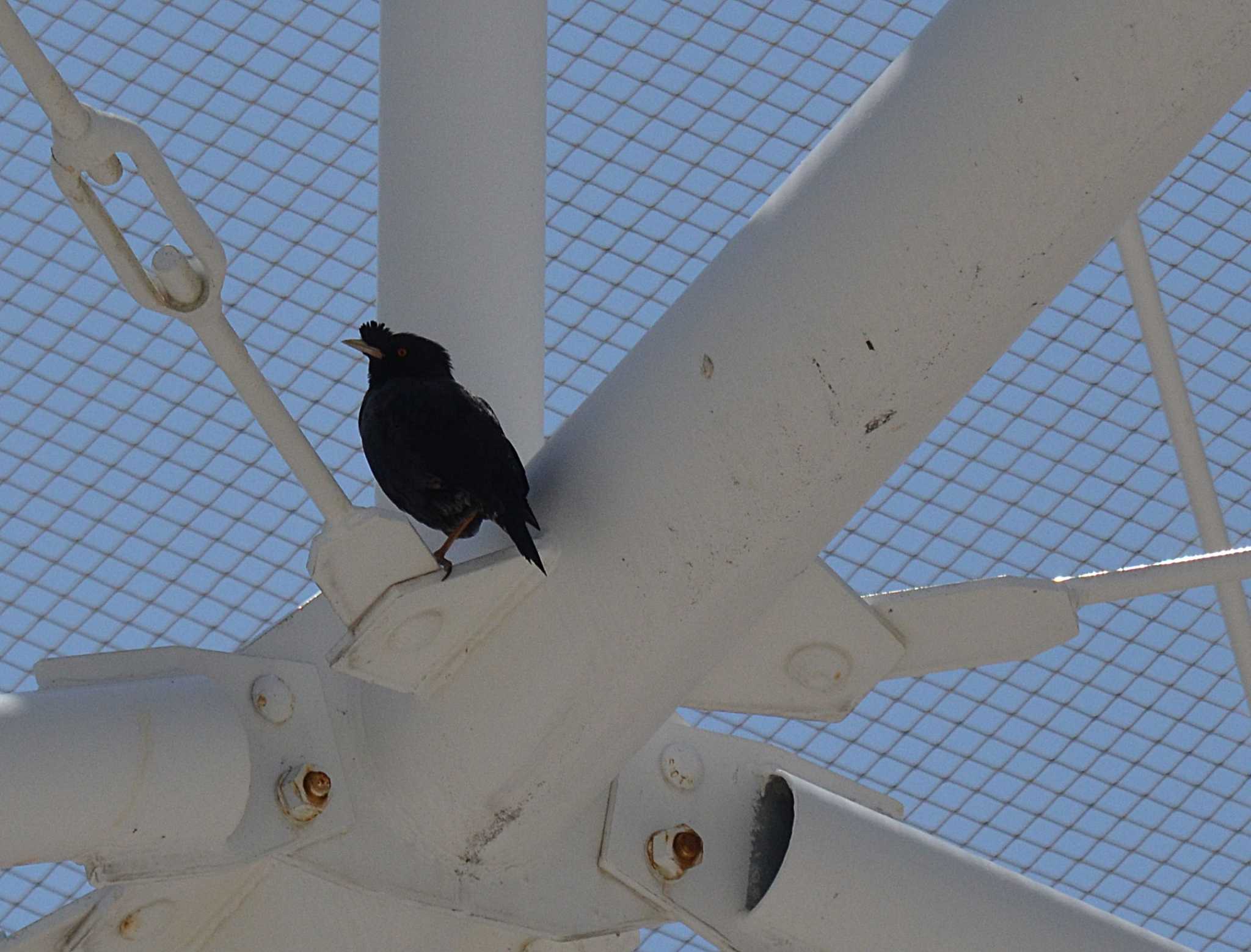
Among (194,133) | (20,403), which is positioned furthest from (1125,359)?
(20,403)

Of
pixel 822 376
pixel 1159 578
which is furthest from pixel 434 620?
pixel 1159 578

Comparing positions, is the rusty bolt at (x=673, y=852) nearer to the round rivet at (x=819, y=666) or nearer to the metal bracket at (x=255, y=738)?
the round rivet at (x=819, y=666)

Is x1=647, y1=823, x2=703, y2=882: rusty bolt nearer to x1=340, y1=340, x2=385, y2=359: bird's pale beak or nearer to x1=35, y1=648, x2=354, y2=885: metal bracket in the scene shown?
x1=35, y1=648, x2=354, y2=885: metal bracket

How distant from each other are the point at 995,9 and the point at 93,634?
2.96 metres

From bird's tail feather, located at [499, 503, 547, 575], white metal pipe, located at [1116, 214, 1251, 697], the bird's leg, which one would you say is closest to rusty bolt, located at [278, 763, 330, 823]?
the bird's leg

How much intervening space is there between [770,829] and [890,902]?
200mm

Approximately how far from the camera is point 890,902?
2.78 metres

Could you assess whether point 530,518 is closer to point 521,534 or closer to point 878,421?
point 521,534

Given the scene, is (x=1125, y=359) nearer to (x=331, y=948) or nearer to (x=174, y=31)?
(x=174, y=31)

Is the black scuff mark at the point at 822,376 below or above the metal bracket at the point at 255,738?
above

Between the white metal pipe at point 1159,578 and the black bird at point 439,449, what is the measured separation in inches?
27.8

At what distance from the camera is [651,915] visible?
286 cm

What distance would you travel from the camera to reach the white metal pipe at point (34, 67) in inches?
82.6

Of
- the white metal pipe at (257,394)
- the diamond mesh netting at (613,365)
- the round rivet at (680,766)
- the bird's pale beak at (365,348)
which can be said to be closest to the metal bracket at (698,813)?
the round rivet at (680,766)
